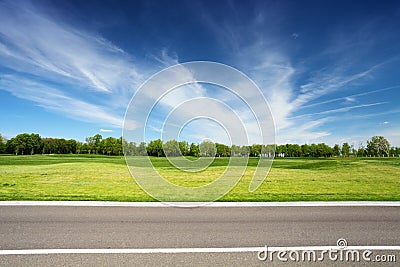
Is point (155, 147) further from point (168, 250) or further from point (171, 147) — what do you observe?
point (168, 250)

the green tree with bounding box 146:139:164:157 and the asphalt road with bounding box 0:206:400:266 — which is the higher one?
the green tree with bounding box 146:139:164:157

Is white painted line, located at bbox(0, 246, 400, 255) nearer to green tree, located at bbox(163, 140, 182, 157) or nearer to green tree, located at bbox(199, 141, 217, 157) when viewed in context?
green tree, located at bbox(163, 140, 182, 157)

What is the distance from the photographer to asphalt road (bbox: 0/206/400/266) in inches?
161

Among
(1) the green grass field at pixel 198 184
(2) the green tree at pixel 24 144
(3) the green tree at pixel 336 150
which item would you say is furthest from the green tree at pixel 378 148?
(2) the green tree at pixel 24 144

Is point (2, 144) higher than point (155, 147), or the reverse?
point (2, 144)

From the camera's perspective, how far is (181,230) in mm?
5582

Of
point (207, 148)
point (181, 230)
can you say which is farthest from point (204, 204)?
point (207, 148)

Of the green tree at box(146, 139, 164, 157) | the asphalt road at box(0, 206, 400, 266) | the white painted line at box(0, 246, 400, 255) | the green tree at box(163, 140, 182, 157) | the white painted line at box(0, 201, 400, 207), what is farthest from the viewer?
the green tree at box(146, 139, 164, 157)

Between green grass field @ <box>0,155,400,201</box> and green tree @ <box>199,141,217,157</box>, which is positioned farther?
green tree @ <box>199,141,217,157</box>

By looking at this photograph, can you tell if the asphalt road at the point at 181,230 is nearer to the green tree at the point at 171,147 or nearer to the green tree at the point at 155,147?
the green tree at the point at 171,147

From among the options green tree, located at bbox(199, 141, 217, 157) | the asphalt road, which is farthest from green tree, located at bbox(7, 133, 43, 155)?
the asphalt road

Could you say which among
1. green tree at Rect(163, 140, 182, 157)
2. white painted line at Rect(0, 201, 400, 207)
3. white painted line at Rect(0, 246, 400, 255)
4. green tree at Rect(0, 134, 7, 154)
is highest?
green tree at Rect(0, 134, 7, 154)

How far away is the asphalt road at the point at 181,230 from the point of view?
4.10 metres

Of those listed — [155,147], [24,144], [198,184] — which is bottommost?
[198,184]
